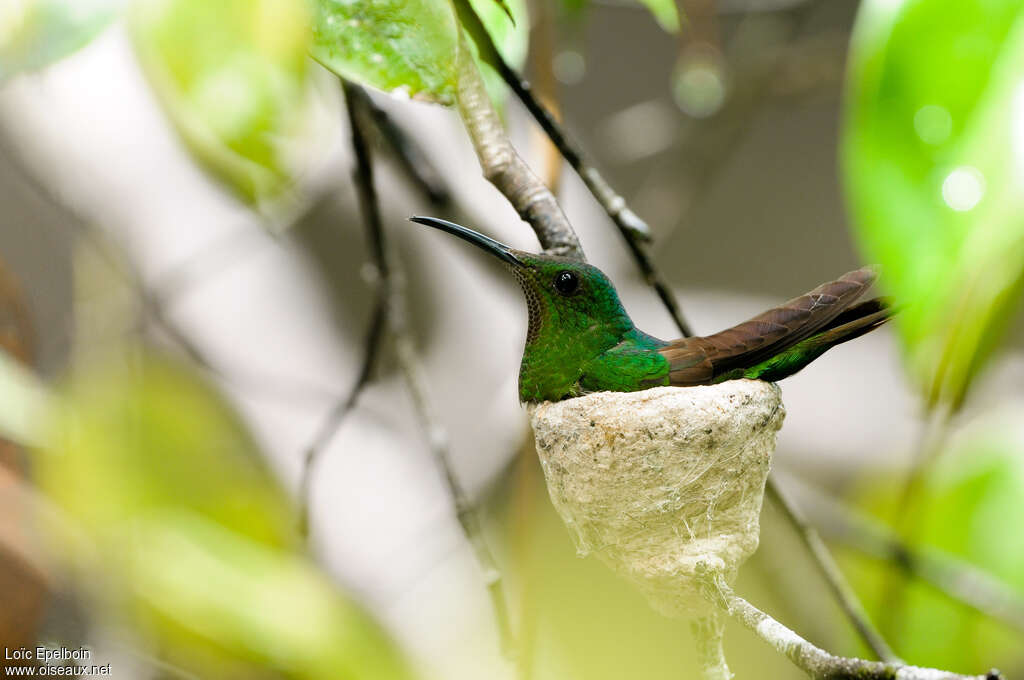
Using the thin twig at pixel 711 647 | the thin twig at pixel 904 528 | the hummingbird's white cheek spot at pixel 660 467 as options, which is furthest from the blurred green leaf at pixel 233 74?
the thin twig at pixel 904 528

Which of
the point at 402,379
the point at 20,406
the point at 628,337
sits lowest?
the point at 628,337

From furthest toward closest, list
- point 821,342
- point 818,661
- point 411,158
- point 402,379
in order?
point 402,379 → point 411,158 → point 821,342 → point 818,661

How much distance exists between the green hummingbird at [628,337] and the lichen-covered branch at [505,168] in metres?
0.02

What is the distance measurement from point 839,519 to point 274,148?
118cm

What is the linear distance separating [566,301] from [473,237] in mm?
103

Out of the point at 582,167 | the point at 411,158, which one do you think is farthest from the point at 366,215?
the point at 582,167

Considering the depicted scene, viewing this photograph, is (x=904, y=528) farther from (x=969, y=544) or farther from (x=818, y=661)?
(x=818, y=661)

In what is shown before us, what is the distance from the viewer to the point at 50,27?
86 centimetres

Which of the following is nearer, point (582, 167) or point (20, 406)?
point (582, 167)

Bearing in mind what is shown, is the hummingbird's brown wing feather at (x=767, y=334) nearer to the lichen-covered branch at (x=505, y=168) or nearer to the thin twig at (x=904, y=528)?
the lichen-covered branch at (x=505, y=168)

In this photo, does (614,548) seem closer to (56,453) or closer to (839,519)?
(839,519)

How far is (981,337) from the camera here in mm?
810

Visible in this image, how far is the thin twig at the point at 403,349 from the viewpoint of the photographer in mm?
881

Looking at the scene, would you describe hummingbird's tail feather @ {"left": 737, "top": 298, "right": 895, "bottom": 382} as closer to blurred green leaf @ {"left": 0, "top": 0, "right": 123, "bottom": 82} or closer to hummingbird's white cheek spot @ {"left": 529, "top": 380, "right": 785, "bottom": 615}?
hummingbird's white cheek spot @ {"left": 529, "top": 380, "right": 785, "bottom": 615}
